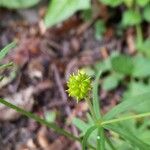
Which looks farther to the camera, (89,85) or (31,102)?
(31,102)

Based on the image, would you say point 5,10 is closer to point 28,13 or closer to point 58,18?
point 28,13

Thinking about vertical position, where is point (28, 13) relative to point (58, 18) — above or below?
above

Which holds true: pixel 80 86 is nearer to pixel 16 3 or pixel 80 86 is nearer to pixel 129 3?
pixel 129 3

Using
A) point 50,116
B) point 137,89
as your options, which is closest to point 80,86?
point 137,89

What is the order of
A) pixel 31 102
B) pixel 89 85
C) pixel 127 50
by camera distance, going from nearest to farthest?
pixel 89 85 < pixel 31 102 < pixel 127 50

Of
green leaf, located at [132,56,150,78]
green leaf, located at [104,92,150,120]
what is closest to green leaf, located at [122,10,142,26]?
green leaf, located at [132,56,150,78]

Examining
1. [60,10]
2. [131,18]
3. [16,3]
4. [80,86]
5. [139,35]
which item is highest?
[16,3]

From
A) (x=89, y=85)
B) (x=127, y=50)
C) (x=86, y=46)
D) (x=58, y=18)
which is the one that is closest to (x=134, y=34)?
(x=127, y=50)
